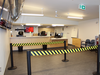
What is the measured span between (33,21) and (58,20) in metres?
2.40

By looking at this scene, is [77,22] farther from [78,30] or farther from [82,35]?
[82,35]

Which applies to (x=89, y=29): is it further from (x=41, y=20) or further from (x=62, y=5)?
(x=62, y=5)

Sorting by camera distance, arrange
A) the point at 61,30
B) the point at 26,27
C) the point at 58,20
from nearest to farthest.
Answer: the point at 58,20 → the point at 26,27 → the point at 61,30

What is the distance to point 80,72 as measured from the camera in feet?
11.2

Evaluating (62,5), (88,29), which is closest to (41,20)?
(62,5)

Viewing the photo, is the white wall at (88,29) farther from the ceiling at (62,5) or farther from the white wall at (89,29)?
the ceiling at (62,5)

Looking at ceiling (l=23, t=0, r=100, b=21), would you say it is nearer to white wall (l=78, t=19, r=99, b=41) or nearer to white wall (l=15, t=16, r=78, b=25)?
white wall (l=15, t=16, r=78, b=25)

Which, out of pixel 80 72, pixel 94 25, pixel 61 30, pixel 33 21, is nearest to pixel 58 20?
pixel 33 21

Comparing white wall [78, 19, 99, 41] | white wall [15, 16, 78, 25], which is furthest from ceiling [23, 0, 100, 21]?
white wall [78, 19, 99, 41]

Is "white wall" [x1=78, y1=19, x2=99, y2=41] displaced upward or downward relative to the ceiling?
downward

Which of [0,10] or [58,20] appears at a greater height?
[58,20]

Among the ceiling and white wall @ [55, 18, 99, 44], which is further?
white wall @ [55, 18, 99, 44]

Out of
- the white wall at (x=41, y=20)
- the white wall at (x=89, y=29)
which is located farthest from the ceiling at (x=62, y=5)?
the white wall at (x=89, y=29)

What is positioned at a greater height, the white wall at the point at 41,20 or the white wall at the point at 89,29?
the white wall at the point at 41,20
